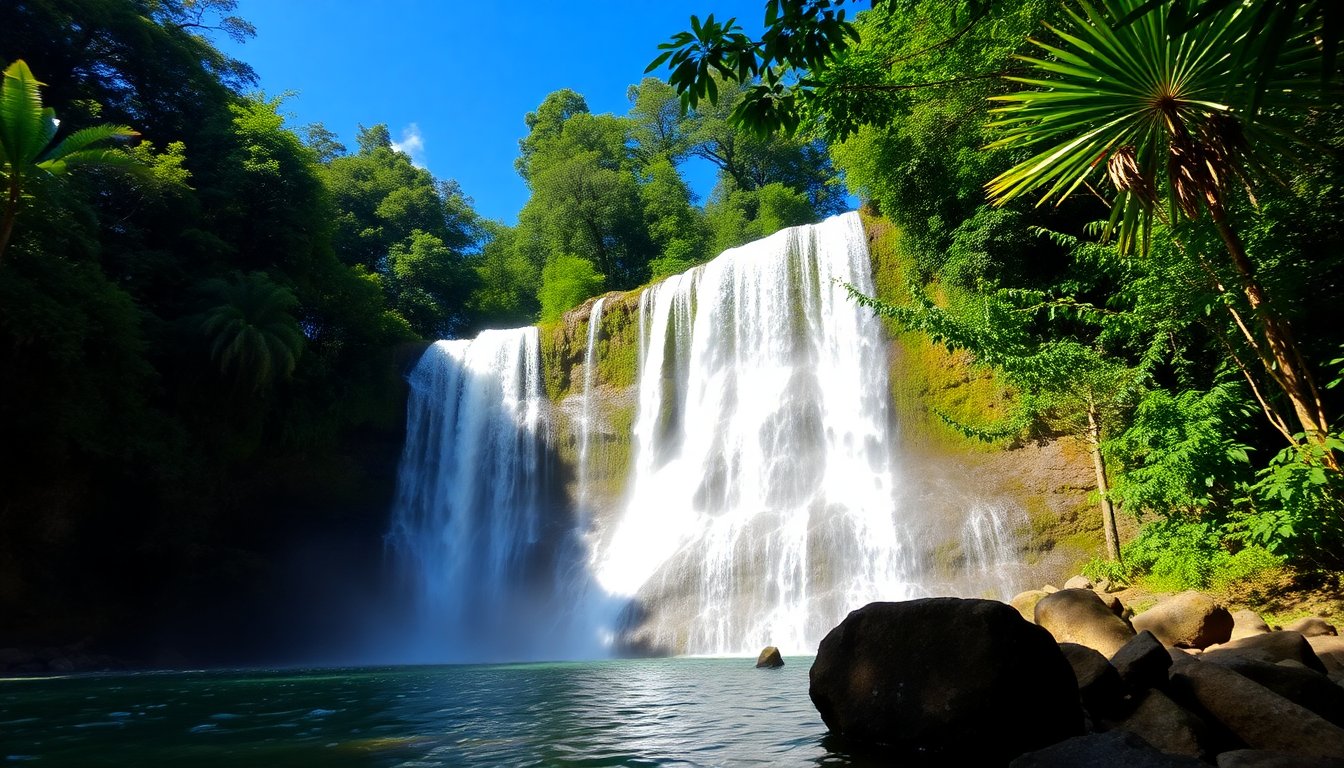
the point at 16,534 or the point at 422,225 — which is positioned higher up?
the point at 422,225

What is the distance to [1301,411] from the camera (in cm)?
573

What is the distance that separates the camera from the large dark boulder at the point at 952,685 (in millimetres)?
3951

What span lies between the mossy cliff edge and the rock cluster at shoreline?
30.7ft

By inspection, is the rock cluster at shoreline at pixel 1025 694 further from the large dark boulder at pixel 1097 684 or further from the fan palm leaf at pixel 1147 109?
the fan palm leaf at pixel 1147 109

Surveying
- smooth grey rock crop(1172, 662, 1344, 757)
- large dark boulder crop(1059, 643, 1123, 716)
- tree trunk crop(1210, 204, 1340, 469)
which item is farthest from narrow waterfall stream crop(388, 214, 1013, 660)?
smooth grey rock crop(1172, 662, 1344, 757)

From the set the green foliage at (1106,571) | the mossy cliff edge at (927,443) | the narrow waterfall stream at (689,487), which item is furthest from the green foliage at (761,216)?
the green foliage at (1106,571)

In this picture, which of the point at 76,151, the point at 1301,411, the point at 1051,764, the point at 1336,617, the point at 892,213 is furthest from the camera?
the point at 892,213

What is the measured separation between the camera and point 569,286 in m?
34.0

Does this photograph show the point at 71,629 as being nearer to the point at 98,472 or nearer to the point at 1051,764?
the point at 98,472

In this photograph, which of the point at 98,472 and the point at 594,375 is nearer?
the point at 98,472

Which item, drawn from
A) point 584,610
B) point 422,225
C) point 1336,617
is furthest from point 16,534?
point 422,225

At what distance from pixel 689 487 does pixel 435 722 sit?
1387 centimetres

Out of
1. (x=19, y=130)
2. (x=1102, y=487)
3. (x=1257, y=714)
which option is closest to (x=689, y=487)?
(x=1102, y=487)

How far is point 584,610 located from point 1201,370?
1359 cm
